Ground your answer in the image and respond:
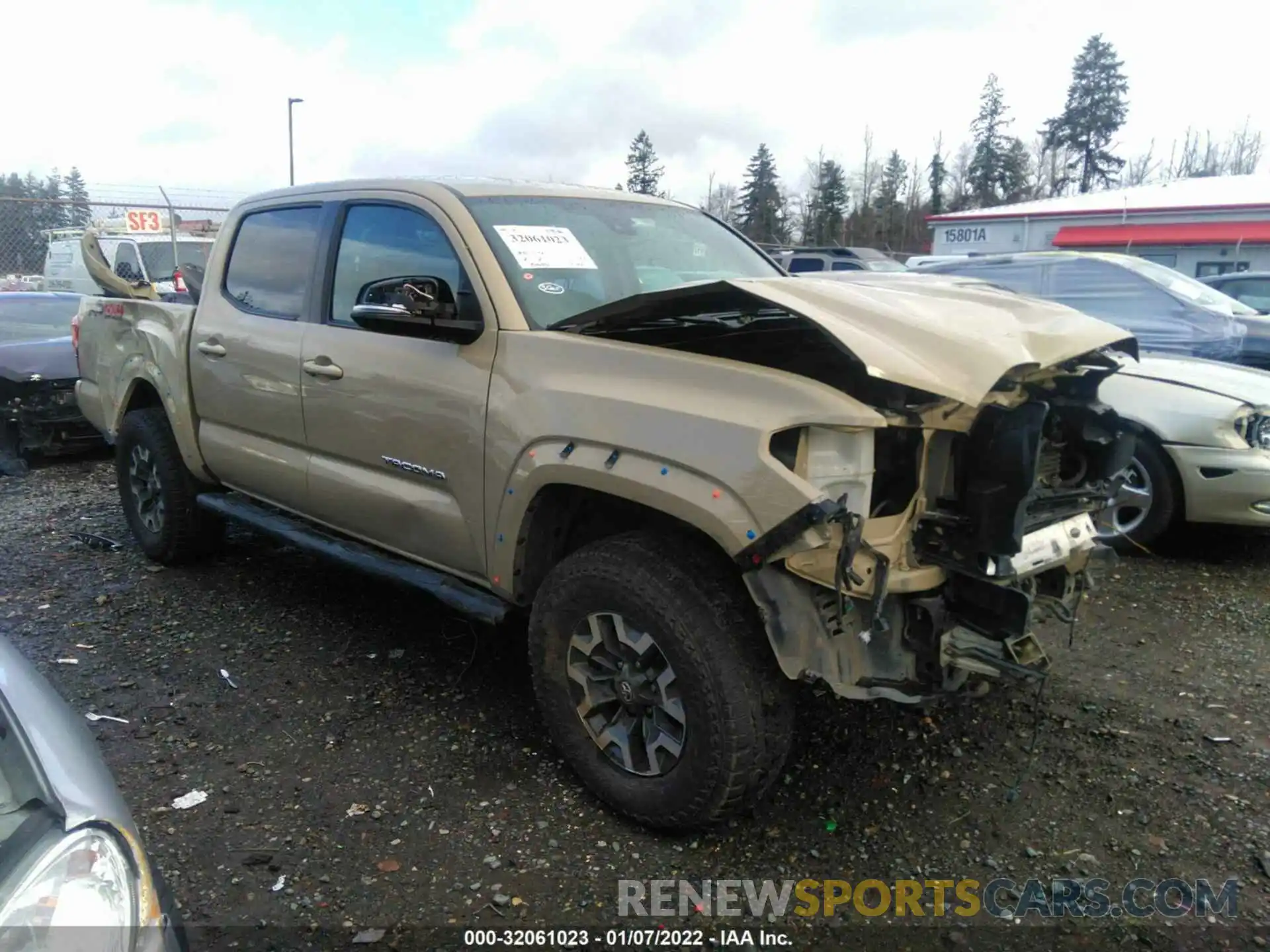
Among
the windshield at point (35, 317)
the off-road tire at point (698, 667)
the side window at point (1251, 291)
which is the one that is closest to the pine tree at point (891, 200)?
the side window at point (1251, 291)

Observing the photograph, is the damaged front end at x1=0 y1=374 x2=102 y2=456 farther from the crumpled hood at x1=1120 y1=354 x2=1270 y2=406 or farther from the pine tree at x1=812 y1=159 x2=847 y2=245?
the pine tree at x1=812 y1=159 x2=847 y2=245

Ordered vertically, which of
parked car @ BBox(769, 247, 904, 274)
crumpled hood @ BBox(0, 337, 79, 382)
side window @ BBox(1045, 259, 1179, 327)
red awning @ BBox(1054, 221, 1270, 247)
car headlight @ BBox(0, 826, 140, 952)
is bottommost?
car headlight @ BBox(0, 826, 140, 952)

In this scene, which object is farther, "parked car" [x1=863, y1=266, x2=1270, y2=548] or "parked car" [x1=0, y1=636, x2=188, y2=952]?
"parked car" [x1=863, y1=266, x2=1270, y2=548]

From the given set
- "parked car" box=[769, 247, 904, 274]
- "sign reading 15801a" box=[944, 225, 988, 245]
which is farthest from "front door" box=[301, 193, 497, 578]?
"sign reading 15801a" box=[944, 225, 988, 245]

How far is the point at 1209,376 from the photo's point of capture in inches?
211

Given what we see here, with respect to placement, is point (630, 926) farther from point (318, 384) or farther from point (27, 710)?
point (318, 384)

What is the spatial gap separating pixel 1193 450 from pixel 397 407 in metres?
4.15

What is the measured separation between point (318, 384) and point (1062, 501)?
2.73 metres

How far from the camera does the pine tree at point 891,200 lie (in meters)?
53.1

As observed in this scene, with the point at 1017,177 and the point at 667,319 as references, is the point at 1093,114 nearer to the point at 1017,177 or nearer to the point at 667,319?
the point at 1017,177

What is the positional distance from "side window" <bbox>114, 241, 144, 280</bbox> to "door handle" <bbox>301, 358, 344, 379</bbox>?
11.6 meters

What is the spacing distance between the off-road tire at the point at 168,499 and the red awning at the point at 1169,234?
83.0 feet

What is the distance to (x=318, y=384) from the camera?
3.71m

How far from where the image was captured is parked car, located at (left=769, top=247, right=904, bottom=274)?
18281 millimetres
